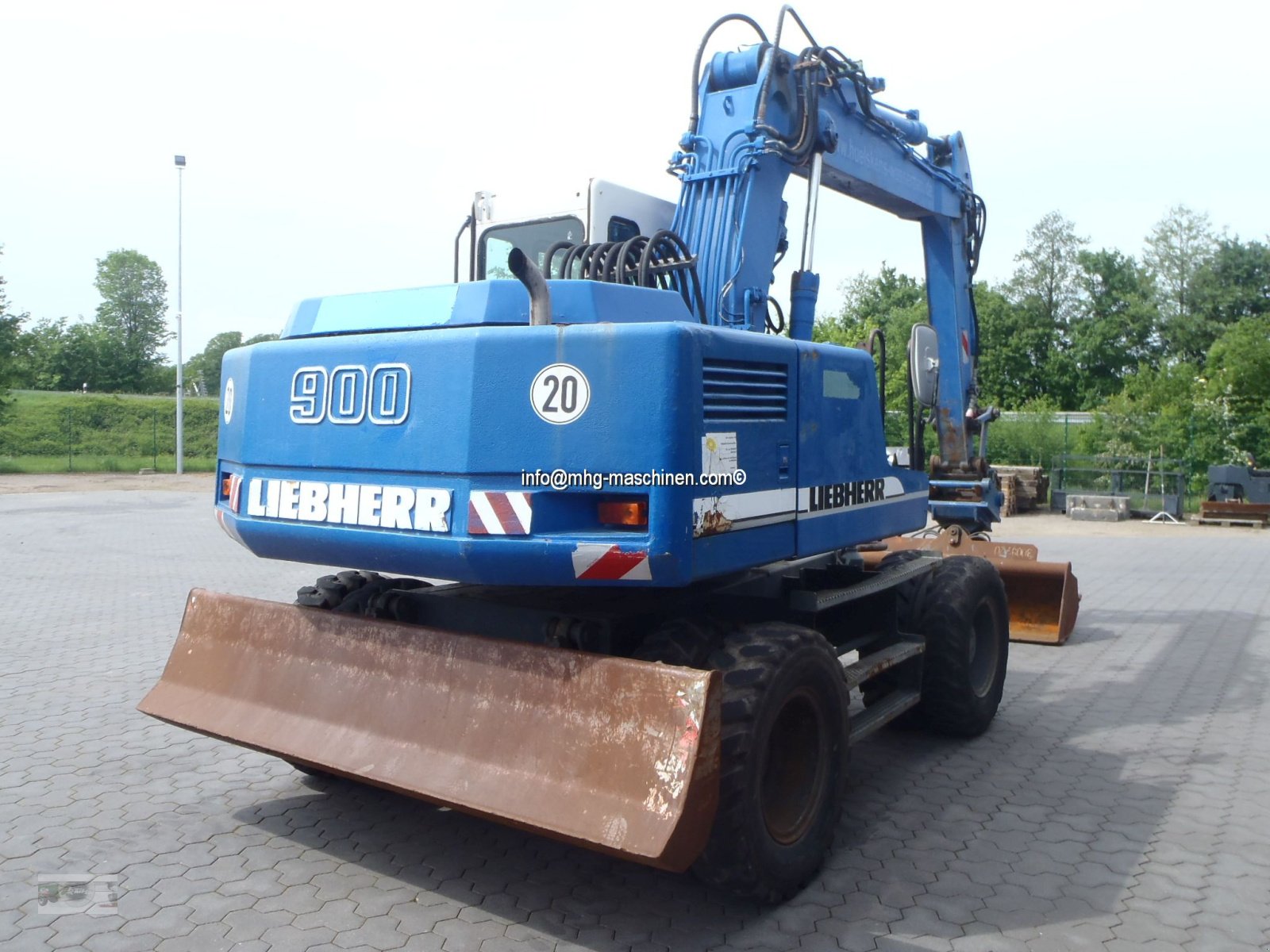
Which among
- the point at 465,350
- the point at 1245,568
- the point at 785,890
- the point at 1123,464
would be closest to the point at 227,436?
the point at 465,350

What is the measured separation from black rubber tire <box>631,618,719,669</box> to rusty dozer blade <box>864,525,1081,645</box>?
4.87m

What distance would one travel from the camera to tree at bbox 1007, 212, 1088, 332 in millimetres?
58906

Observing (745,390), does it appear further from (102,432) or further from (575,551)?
(102,432)

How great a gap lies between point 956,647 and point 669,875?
2.33 metres

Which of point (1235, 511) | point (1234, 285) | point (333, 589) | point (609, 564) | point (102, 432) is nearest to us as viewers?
point (609, 564)

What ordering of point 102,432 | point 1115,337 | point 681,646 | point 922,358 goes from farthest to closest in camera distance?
point 1115,337 < point 102,432 < point 922,358 < point 681,646

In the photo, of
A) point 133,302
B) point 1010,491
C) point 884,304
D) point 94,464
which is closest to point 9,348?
point 94,464

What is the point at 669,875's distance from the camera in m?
4.17

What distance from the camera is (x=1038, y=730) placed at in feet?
20.7

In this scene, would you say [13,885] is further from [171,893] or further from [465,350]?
[465,350]

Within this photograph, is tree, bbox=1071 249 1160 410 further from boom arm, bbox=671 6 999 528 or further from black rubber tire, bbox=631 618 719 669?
black rubber tire, bbox=631 618 719 669

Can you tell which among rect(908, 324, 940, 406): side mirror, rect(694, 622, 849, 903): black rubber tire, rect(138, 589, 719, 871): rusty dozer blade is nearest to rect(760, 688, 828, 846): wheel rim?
rect(694, 622, 849, 903): black rubber tire

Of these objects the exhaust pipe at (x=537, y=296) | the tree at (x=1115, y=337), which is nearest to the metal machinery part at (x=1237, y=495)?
the exhaust pipe at (x=537, y=296)

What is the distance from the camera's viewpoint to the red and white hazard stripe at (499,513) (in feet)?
11.6
